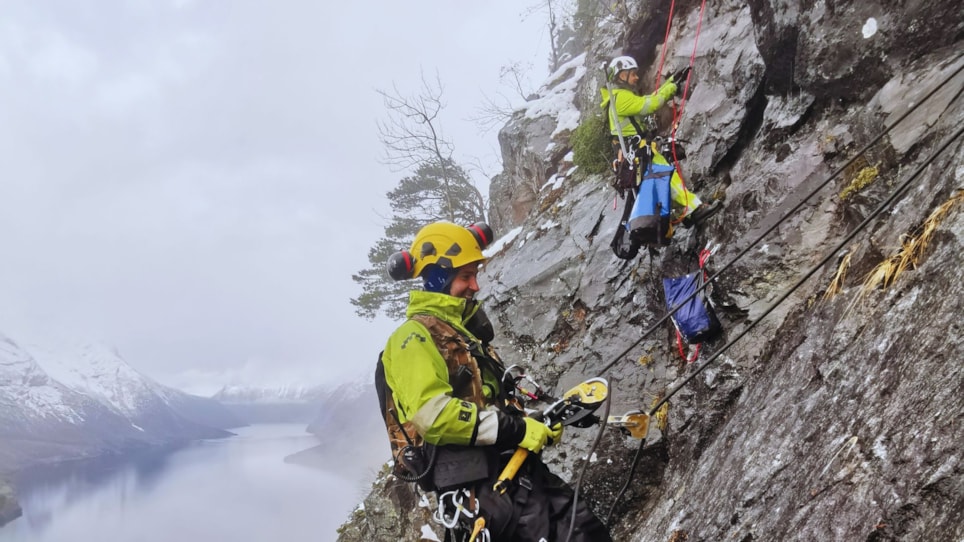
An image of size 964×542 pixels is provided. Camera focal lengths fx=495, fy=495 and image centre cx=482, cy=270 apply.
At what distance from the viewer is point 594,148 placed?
33.0ft

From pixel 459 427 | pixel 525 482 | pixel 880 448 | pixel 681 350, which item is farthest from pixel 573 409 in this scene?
pixel 681 350

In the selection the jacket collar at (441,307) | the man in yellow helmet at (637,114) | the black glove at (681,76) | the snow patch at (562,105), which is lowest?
the jacket collar at (441,307)

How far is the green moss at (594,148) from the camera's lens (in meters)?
9.83

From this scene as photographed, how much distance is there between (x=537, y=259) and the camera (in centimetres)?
912

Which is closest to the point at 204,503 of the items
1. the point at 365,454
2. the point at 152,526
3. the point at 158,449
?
the point at 152,526

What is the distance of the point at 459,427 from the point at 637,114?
5.17 metres

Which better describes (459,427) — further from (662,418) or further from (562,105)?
(562,105)

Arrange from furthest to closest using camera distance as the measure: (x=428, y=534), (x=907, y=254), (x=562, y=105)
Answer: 1. (x=562, y=105)
2. (x=428, y=534)
3. (x=907, y=254)

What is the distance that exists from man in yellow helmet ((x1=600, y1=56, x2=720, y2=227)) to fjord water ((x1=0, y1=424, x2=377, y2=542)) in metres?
67.9

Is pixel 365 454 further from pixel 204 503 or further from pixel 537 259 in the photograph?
pixel 537 259

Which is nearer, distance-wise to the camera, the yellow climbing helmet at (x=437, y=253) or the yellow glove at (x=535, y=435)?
the yellow glove at (x=535, y=435)

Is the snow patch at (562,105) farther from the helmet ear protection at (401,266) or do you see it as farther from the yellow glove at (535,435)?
the yellow glove at (535,435)

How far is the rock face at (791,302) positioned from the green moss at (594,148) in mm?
1003

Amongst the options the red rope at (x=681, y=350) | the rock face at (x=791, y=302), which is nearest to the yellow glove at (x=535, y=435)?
the rock face at (x=791, y=302)
